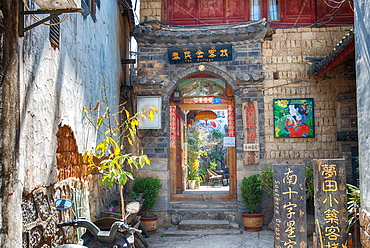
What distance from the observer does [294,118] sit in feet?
33.0

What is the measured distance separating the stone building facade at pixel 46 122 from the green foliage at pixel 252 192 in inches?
142

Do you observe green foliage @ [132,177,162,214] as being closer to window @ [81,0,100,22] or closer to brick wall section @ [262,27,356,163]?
brick wall section @ [262,27,356,163]

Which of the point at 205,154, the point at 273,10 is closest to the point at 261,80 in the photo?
the point at 273,10

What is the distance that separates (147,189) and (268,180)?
2982 millimetres

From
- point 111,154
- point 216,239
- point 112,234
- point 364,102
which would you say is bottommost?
point 216,239

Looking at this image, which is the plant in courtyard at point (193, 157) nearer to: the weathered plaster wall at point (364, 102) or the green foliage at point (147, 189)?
the green foliage at point (147, 189)

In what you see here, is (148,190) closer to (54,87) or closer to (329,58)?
(54,87)

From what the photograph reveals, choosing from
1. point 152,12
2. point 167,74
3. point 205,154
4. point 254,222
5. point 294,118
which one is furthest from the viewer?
point 205,154

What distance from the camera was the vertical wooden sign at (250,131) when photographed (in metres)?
10.1

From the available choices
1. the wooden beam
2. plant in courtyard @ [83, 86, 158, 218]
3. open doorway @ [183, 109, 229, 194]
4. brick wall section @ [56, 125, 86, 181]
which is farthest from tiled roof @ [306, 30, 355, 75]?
open doorway @ [183, 109, 229, 194]

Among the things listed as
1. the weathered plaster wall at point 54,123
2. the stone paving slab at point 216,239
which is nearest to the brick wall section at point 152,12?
the weathered plaster wall at point 54,123

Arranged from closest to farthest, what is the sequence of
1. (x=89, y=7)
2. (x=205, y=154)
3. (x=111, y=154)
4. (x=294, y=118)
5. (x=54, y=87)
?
(x=54, y=87) → (x=111, y=154) → (x=89, y=7) → (x=294, y=118) → (x=205, y=154)

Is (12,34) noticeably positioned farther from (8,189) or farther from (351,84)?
(351,84)

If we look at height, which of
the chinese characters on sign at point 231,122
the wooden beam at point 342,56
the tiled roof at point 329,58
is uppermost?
the tiled roof at point 329,58
